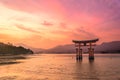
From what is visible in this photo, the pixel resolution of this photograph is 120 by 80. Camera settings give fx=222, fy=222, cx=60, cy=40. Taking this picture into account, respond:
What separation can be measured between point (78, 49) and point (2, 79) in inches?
2504

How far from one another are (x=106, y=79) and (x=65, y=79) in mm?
5188

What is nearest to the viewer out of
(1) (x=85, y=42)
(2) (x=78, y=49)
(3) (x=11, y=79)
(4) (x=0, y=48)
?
(3) (x=11, y=79)

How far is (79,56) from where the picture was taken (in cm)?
9138

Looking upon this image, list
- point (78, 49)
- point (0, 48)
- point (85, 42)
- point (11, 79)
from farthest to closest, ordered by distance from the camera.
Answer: point (0, 48), point (78, 49), point (85, 42), point (11, 79)

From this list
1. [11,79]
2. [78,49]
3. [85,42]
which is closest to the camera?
[11,79]

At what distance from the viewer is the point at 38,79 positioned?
28250 mm

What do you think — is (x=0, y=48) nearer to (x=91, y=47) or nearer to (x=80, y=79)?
(x=91, y=47)

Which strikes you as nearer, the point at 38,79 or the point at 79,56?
the point at 38,79

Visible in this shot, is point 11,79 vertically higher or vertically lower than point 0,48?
lower

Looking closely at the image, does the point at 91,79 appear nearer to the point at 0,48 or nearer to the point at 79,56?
the point at 79,56

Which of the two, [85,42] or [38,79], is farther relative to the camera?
[85,42]

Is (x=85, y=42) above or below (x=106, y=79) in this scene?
above

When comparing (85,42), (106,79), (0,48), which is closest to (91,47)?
(85,42)

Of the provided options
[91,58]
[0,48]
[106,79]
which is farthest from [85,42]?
[0,48]
